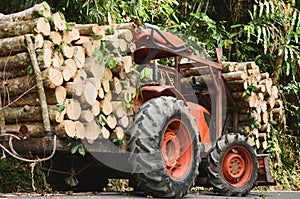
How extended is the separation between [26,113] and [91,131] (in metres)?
0.58

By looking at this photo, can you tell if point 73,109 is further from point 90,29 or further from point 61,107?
point 90,29

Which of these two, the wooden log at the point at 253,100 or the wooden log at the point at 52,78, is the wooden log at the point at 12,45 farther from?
the wooden log at the point at 253,100

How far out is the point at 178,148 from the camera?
19.0 ft

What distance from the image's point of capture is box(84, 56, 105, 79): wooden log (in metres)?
5.09

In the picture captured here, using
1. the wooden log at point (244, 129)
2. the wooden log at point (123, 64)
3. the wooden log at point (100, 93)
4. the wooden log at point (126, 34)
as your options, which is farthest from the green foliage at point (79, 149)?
the wooden log at point (244, 129)

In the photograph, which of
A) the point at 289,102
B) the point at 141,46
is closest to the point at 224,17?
the point at 289,102

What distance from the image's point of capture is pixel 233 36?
36.0 ft

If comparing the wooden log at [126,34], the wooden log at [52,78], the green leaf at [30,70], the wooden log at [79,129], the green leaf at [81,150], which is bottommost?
the green leaf at [81,150]

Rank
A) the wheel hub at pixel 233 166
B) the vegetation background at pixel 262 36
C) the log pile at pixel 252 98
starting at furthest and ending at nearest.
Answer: the vegetation background at pixel 262 36 → the log pile at pixel 252 98 → the wheel hub at pixel 233 166

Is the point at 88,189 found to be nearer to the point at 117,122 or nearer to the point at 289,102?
the point at 117,122

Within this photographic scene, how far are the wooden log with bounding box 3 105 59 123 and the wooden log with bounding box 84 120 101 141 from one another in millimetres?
340

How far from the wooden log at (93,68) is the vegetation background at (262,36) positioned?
147 inches

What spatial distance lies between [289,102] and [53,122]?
819 cm

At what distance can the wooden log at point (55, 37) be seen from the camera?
16.1 feet
